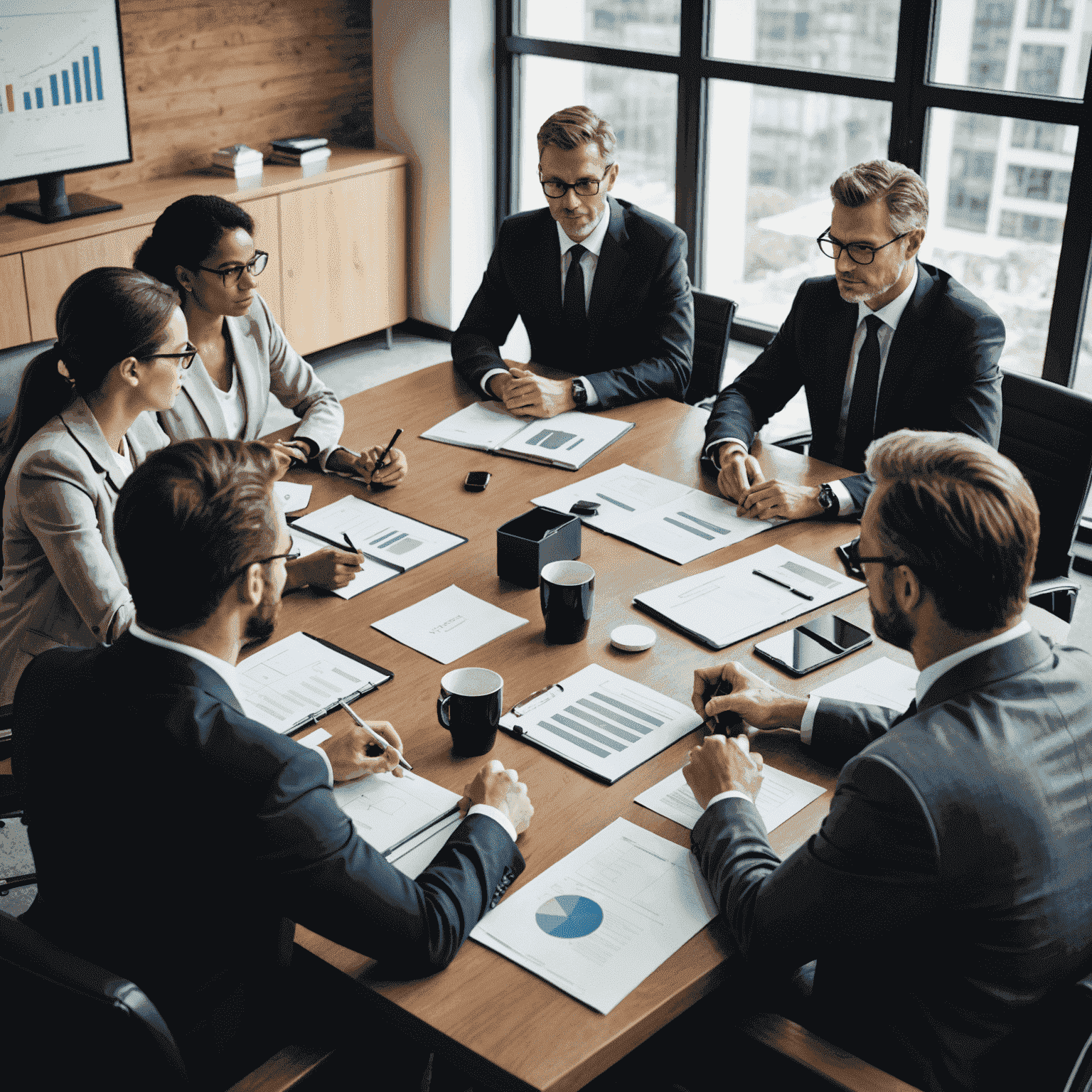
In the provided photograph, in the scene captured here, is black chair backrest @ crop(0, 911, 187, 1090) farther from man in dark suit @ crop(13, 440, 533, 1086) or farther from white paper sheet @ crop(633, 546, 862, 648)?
white paper sheet @ crop(633, 546, 862, 648)

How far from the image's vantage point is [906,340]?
278cm

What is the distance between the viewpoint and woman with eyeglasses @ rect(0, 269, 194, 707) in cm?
219

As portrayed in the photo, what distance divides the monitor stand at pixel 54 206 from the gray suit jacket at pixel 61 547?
2.70 meters

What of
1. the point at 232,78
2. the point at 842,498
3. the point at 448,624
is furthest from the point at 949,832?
the point at 232,78

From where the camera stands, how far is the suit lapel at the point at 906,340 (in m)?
2.77

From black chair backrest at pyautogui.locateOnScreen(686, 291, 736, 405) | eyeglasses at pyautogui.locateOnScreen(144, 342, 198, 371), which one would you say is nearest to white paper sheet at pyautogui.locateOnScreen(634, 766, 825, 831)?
eyeglasses at pyautogui.locateOnScreen(144, 342, 198, 371)

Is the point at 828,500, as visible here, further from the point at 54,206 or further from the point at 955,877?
the point at 54,206

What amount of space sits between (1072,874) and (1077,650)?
34 cm

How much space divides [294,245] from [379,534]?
3190mm

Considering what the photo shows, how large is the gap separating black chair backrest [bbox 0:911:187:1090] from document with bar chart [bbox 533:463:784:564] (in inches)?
53.2

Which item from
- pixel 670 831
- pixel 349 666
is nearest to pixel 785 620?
pixel 670 831

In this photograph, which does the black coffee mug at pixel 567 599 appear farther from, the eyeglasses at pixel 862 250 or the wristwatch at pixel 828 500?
the eyeglasses at pixel 862 250

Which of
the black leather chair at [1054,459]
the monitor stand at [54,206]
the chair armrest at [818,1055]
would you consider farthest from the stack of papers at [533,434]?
the monitor stand at [54,206]

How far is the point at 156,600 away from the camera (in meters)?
1.41
